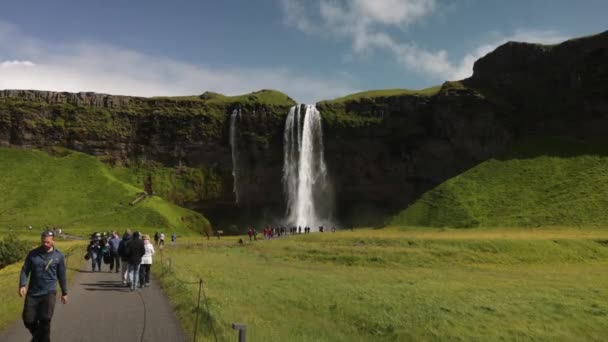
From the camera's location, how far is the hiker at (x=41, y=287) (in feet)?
33.3

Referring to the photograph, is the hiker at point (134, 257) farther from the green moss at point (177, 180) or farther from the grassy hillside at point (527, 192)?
the green moss at point (177, 180)

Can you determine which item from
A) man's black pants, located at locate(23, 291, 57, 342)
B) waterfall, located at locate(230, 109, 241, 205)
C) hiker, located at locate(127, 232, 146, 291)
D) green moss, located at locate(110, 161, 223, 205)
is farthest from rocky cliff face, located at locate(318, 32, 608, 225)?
man's black pants, located at locate(23, 291, 57, 342)

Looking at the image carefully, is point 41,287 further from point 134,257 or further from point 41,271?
point 134,257

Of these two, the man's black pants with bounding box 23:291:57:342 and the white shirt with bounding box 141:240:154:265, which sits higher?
the white shirt with bounding box 141:240:154:265

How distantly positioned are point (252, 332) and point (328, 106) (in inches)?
3353

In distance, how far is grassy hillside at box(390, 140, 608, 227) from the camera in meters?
65.8

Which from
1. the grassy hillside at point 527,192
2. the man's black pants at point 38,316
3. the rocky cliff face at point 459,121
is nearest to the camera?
the man's black pants at point 38,316

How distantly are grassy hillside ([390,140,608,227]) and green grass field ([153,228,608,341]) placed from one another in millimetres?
24812

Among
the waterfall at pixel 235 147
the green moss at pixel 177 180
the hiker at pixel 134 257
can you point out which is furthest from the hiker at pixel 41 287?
the green moss at pixel 177 180

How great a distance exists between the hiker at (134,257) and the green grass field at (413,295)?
4.25 feet

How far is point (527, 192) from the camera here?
241 ft

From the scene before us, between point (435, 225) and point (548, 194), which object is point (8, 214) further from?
point (548, 194)

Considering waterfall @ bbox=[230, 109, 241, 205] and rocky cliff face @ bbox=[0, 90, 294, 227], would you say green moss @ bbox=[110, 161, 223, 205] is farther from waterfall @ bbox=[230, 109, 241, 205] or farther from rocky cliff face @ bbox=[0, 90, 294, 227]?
waterfall @ bbox=[230, 109, 241, 205]

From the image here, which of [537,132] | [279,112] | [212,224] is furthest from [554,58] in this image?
[212,224]
